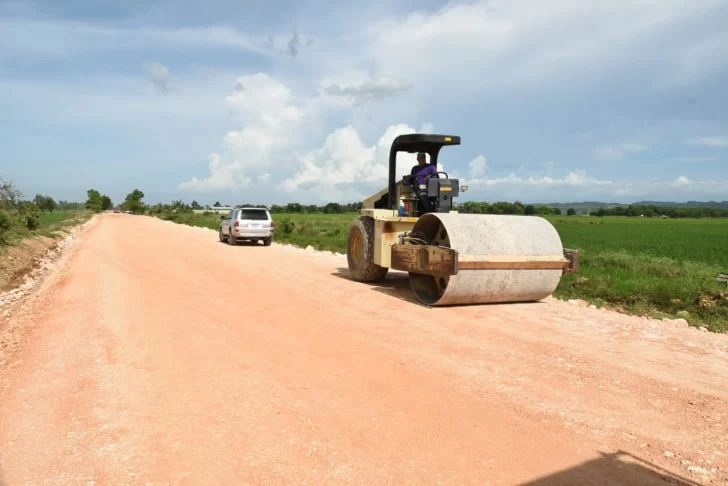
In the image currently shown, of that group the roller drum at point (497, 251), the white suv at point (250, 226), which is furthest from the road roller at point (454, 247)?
the white suv at point (250, 226)

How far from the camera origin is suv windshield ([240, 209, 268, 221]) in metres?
24.5

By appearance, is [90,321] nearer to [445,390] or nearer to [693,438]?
[445,390]

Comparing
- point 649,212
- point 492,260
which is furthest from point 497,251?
point 649,212

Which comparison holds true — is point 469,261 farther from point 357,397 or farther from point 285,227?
point 285,227

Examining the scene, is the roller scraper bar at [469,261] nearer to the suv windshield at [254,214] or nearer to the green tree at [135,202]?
the suv windshield at [254,214]

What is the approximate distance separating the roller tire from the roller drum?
2.11m

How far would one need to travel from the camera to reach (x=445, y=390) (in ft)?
16.2

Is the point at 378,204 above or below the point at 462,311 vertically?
above

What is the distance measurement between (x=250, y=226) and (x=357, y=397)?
66.7 feet

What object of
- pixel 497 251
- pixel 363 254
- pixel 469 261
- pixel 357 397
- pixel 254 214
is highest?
pixel 254 214

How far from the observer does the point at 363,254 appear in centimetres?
1150

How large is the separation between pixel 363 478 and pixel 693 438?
245 centimetres

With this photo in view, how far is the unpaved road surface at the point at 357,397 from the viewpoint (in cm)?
352

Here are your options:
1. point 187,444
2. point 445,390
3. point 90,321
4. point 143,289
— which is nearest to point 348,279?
point 143,289
